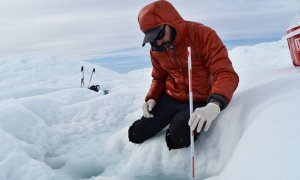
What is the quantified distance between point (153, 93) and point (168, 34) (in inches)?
32.0

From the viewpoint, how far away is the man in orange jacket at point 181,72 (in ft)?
8.20

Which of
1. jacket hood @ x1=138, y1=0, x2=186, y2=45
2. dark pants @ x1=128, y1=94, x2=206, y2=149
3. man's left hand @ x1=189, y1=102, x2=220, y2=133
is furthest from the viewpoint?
dark pants @ x1=128, y1=94, x2=206, y2=149

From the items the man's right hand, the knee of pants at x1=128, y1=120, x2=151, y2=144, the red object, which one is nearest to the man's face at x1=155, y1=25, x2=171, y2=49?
the man's right hand

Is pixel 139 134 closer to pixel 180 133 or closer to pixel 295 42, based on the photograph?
pixel 180 133

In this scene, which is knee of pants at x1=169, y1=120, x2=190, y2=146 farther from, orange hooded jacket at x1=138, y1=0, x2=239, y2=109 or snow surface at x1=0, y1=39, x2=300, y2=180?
orange hooded jacket at x1=138, y1=0, x2=239, y2=109

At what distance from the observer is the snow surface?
1707mm

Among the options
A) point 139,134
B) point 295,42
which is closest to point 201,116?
point 139,134

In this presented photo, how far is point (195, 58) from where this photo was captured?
2828 millimetres

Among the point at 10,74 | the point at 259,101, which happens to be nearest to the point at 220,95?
the point at 259,101

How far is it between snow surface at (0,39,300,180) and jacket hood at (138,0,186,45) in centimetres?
78

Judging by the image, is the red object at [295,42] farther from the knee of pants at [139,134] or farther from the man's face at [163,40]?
the knee of pants at [139,134]

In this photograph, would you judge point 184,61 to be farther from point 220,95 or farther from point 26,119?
point 26,119

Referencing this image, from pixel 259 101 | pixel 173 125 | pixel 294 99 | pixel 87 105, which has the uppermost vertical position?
pixel 294 99

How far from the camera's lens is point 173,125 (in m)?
2.80
